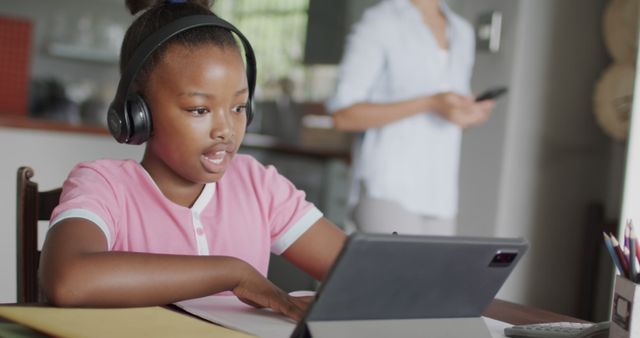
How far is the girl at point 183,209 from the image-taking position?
90cm

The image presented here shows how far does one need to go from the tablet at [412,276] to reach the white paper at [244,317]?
0.04 metres

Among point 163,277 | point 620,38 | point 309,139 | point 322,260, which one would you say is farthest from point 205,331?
point 309,139

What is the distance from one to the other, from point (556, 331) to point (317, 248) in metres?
0.40

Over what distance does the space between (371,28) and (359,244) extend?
160 centimetres

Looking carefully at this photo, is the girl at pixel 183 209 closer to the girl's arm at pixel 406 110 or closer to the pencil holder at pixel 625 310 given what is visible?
the pencil holder at pixel 625 310

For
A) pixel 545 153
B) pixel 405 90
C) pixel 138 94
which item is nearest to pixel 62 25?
pixel 545 153

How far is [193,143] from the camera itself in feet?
3.54

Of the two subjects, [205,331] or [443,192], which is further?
[443,192]

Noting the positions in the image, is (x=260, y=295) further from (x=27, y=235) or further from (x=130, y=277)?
(x=27, y=235)

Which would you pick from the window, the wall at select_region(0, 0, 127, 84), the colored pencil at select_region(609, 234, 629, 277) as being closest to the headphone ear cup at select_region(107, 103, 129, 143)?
the colored pencil at select_region(609, 234, 629, 277)

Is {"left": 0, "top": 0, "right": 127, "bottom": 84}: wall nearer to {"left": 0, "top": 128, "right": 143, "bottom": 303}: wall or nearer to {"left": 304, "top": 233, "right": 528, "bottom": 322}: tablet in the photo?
{"left": 0, "top": 128, "right": 143, "bottom": 303}: wall

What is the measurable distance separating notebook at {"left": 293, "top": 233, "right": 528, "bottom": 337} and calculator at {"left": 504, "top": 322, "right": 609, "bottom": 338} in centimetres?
13

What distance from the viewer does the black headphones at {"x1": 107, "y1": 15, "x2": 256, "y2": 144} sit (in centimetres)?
103

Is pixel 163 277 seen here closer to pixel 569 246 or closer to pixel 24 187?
pixel 24 187
